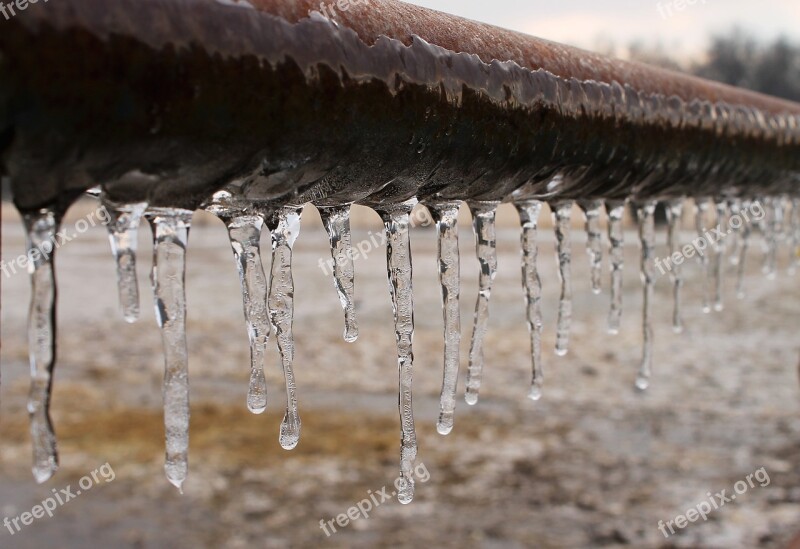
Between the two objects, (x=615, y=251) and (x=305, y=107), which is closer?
(x=305, y=107)

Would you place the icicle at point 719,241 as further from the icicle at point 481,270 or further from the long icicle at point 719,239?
the icicle at point 481,270

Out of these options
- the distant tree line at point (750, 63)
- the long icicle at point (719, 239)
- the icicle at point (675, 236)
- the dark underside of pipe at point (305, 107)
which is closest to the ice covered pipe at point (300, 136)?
the dark underside of pipe at point (305, 107)

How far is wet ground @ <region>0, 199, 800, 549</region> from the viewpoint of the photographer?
13.4 feet

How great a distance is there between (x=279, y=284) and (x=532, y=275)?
1.85 ft

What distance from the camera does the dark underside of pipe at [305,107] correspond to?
51cm

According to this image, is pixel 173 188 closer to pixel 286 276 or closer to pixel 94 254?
pixel 286 276
